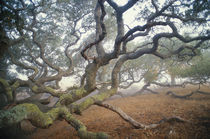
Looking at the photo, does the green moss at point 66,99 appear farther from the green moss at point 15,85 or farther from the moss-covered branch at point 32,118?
the green moss at point 15,85

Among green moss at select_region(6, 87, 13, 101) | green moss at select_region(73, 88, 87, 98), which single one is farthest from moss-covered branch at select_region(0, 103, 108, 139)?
green moss at select_region(6, 87, 13, 101)

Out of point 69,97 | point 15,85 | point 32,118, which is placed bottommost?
point 32,118

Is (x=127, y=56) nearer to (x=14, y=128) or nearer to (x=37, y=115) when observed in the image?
(x=37, y=115)

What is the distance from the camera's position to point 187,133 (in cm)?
450

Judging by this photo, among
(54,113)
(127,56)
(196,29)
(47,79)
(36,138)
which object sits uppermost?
(196,29)

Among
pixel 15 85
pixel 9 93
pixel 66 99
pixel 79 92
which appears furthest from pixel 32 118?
pixel 15 85

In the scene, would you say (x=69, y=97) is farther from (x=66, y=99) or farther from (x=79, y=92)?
(x=79, y=92)

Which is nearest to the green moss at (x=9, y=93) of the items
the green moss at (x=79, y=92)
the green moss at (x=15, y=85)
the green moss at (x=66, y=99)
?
the green moss at (x=15, y=85)

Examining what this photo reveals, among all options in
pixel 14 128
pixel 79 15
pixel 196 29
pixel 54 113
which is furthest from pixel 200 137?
pixel 79 15

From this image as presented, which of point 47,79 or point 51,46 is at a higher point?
point 51,46

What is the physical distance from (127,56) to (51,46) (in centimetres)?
1190

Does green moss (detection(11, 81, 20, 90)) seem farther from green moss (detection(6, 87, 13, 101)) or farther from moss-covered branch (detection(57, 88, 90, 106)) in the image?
moss-covered branch (detection(57, 88, 90, 106))

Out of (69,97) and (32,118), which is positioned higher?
(69,97)

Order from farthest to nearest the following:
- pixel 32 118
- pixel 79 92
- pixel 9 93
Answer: pixel 9 93
pixel 79 92
pixel 32 118
